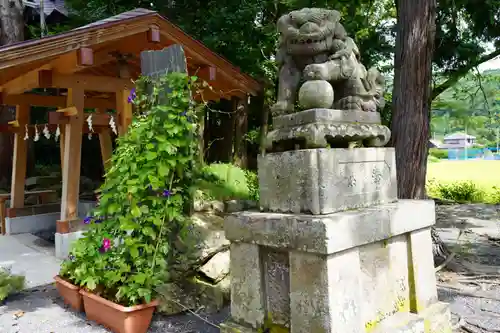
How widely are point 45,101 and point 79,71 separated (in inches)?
89.5

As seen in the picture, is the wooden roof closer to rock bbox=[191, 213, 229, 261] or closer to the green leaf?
rock bbox=[191, 213, 229, 261]

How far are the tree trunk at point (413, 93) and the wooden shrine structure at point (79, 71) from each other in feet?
9.36

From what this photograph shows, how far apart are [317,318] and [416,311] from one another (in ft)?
3.65

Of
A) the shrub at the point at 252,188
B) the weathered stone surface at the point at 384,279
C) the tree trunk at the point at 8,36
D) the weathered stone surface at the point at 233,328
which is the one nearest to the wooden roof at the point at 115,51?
the shrub at the point at 252,188

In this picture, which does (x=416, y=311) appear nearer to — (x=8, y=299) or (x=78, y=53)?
(x=8, y=299)

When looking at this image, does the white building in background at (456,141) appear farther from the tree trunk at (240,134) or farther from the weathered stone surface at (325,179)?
the weathered stone surface at (325,179)

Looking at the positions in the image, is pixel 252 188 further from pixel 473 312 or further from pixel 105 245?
pixel 473 312

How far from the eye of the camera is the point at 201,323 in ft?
12.8

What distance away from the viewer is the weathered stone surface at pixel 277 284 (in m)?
2.88

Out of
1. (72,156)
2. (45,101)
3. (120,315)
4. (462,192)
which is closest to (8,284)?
(120,315)

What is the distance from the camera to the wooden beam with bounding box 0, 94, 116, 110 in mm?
7970

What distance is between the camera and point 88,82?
6.76 meters

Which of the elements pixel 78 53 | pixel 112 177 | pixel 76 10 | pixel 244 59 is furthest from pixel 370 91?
pixel 76 10

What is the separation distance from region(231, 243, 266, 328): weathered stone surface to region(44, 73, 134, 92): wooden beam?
4.80m
